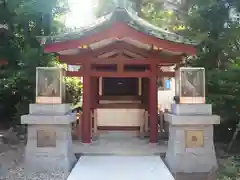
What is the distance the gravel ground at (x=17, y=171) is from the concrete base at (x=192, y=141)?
2.18 metres

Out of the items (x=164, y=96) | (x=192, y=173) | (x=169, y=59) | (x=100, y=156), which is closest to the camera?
(x=192, y=173)

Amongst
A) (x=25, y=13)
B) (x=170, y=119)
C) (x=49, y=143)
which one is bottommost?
(x=49, y=143)

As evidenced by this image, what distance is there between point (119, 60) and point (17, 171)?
3.39 meters

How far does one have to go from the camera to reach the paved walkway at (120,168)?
5617 millimetres

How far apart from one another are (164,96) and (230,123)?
26.5ft

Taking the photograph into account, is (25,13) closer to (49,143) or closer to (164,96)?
(49,143)

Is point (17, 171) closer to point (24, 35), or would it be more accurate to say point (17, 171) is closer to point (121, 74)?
point (121, 74)

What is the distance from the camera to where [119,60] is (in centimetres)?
794

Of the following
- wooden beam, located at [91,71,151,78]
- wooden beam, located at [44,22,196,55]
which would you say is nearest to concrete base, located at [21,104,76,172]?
wooden beam, located at [44,22,196,55]

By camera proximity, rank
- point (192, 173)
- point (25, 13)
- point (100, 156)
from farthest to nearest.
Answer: point (25, 13) → point (100, 156) → point (192, 173)

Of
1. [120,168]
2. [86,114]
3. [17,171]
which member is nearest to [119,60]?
[86,114]

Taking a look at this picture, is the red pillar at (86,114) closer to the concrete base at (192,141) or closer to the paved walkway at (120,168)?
the paved walkway at (120,168)

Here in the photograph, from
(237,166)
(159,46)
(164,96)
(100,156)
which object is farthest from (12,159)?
(164,96)

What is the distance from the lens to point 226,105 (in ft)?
27.2
